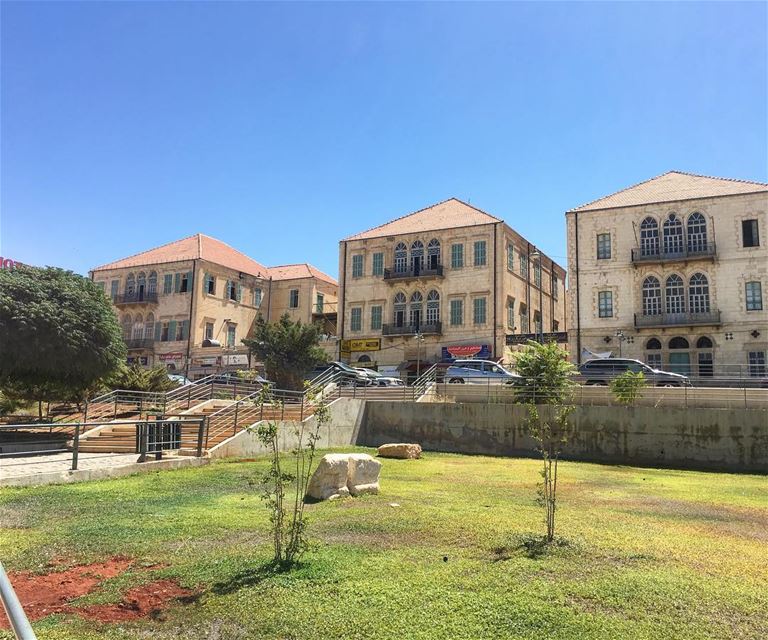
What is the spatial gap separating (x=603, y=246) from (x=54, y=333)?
105ft

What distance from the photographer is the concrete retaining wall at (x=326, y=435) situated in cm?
1623

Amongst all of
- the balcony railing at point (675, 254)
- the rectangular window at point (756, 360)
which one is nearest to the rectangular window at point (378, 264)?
the balcony railing at point (675, 254)

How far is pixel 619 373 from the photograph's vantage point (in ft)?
80.8

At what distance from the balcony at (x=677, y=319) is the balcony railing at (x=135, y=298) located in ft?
120

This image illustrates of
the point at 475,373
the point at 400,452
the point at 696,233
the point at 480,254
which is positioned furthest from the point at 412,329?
the point at 400,452

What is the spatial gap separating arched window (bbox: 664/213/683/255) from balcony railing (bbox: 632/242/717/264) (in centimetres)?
22

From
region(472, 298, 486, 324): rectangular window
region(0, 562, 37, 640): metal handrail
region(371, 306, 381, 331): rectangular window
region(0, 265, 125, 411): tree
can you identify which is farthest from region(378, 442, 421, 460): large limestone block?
region(371, 306, 381, 331): rectangular window

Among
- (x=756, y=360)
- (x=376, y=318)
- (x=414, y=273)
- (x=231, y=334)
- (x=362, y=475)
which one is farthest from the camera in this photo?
(x=231, y=334)

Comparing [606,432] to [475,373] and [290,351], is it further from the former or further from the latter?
[290,351]

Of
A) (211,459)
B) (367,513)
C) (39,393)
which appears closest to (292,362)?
(39,393)

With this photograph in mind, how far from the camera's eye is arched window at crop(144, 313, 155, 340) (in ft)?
164

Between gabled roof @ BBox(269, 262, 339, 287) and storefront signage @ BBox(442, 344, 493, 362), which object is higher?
gabled roof @ BBox(269, 262, 339, 287)

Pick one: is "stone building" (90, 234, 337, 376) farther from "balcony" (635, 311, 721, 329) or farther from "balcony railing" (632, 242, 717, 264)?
"balcony" (635, 311, 721, 329)

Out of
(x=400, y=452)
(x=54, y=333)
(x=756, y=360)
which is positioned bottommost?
(x=400, y=452)
